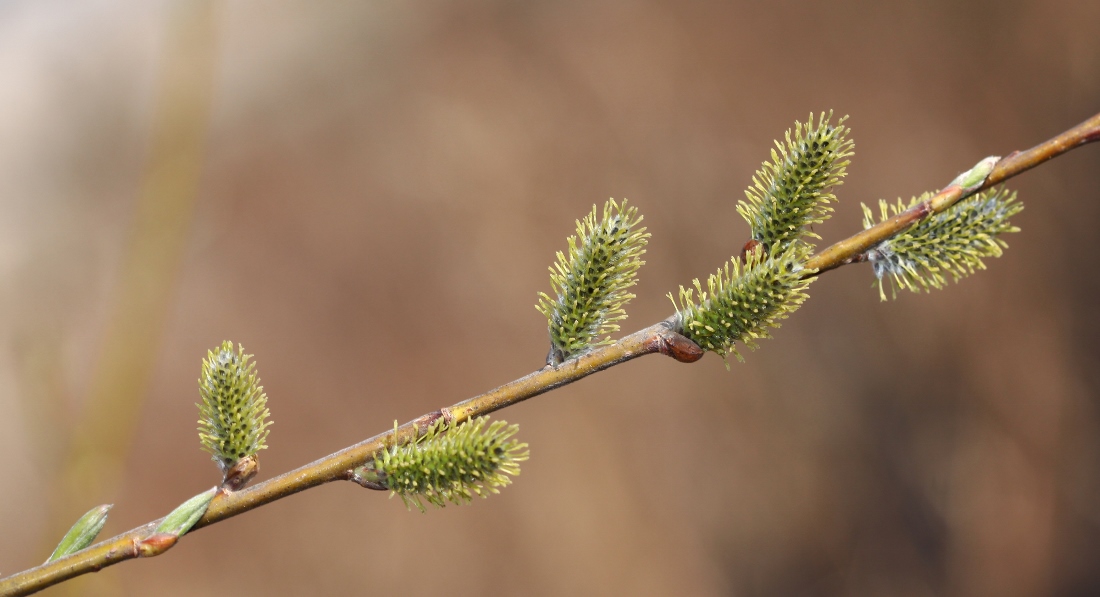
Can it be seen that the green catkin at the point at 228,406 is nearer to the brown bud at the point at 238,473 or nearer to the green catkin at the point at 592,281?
the brown bud at the point at 238,473

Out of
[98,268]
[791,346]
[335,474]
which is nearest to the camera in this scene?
[335,474]

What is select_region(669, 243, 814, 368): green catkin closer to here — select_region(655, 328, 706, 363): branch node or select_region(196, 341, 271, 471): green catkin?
select_region(655, 328, 706, 363): branch node

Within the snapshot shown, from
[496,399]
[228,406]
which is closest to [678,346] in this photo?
[496,399]

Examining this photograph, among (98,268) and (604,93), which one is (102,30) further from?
(604,93)

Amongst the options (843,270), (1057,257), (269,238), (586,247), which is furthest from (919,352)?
(586,247)

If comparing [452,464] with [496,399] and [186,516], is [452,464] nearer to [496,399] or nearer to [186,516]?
[496,399]
